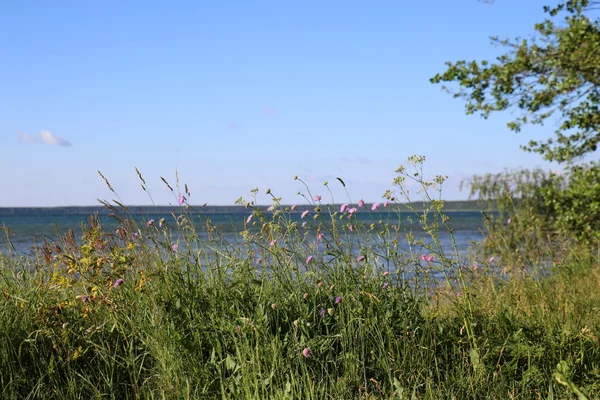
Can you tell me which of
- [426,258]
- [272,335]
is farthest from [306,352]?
[426,258]

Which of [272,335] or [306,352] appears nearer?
[306,352]

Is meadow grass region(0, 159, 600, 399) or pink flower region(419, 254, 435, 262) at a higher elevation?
pink flower region(419, 254, 435, 262)

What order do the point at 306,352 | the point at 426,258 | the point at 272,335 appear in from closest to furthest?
the point at 306,352 < the point at 272,335 < the point at 426,258

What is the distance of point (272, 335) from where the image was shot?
11.7ft

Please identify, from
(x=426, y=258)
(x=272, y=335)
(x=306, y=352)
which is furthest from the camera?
(x=426, y=258)

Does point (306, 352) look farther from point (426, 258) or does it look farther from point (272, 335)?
point (426, 258)

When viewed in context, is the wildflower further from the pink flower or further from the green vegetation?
the pink flower

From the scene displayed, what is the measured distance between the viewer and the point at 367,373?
362 cm

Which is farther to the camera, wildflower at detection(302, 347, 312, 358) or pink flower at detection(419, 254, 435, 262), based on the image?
pink flower at detection(419, 254, 435, 262)

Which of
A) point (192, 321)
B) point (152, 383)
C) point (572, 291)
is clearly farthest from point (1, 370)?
→ point (572, 291)

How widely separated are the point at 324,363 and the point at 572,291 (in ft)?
9.43

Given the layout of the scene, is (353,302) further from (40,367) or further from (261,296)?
(40,367)

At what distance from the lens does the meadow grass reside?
346 centimetres

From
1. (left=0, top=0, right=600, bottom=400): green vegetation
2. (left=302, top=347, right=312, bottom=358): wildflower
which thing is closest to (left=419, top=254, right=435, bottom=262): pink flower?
(left=0, top=0, right=600, bottom=400): green vegetation
